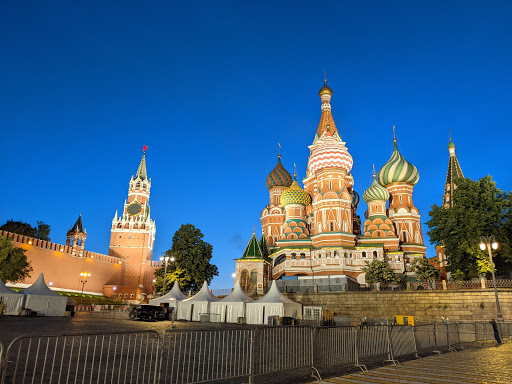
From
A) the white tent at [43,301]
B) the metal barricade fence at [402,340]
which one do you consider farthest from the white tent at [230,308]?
the metal barricade fence at [402,340]

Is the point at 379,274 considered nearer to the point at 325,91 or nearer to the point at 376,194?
the point at 376,194

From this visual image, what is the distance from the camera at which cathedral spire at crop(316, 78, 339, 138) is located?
52562mm

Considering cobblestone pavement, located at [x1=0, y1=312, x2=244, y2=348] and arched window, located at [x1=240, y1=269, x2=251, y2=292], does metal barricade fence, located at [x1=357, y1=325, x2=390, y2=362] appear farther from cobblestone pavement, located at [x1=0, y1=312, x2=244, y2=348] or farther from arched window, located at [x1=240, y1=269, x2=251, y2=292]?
arched window, located at [x1=240, y1=269, x2=251, y2=292]

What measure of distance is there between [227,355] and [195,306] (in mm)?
21585

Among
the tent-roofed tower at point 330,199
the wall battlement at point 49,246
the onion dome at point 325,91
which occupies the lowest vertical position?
the wall battlement at point 49,246

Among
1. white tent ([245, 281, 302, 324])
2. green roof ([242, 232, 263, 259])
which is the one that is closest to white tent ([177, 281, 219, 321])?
white tent ([245, 281, 302, 324])

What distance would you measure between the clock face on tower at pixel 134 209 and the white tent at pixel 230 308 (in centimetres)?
5736

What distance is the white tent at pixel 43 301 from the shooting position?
2636cm

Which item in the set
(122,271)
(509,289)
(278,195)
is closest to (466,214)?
(509,289)

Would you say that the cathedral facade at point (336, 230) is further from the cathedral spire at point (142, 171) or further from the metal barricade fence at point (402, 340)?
the cathedral spire at point (142, 171)

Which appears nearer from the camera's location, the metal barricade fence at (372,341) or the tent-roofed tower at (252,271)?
the metal barricade fence at (372,341)

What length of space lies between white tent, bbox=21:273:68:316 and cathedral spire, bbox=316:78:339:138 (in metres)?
37.8

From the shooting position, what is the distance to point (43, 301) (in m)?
26.8

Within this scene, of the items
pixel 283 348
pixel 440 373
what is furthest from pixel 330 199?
pixel 440 373
